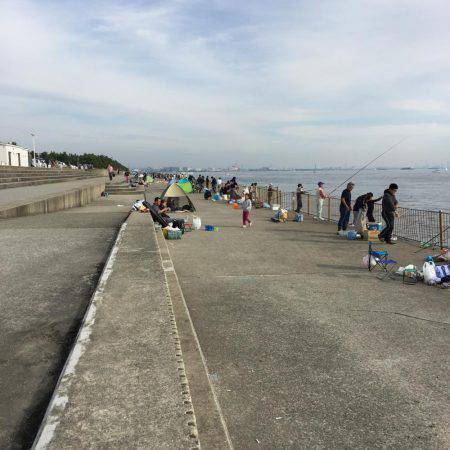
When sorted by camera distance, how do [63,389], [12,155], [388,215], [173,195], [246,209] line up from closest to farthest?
1. [63,389]
2. [388,215]
3. [246,209]
4. [173,195]
5. [12,155]

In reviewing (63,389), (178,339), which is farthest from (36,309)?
(63,389)

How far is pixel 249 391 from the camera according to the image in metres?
3.35

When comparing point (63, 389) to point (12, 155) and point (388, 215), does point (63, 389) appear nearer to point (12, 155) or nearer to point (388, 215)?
point (388, 215)

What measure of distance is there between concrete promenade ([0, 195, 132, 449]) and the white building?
31.2 meters

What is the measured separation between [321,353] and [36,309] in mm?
3320

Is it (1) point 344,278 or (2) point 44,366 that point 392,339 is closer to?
(1) point 344,278

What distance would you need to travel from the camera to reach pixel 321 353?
13.4 ft

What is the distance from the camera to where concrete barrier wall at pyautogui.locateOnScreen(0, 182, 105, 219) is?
12.2 m

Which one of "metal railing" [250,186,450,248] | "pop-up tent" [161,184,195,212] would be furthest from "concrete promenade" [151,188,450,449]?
"pop-up tent" [161,184,195,212]

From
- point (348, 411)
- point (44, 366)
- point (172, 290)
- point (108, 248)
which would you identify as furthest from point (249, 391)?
point (108, 248)

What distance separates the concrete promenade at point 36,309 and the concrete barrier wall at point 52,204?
2409mm

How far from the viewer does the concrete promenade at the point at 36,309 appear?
288 centimetres

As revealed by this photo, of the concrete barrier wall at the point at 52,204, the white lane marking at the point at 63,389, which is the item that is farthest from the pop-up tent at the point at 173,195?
the white lane marking at the point at 63,389

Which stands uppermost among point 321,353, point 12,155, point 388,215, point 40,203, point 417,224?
point 12,155
